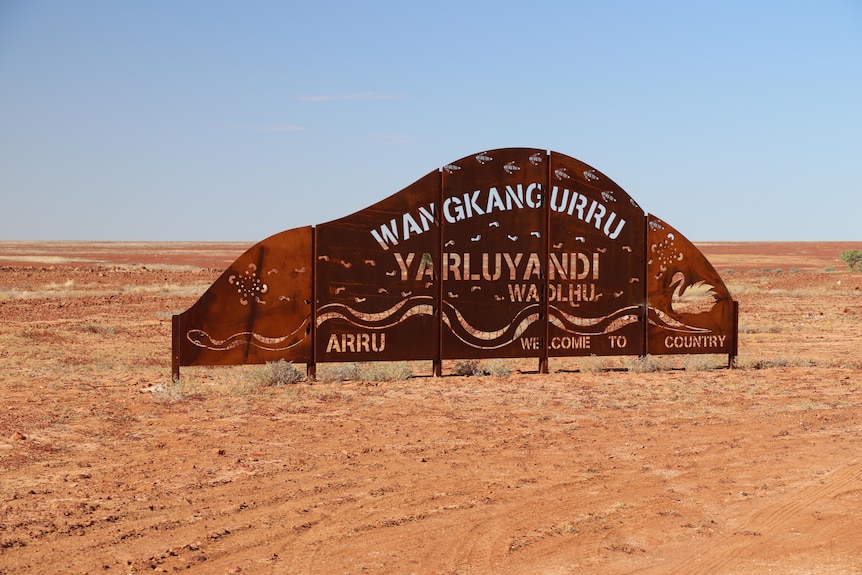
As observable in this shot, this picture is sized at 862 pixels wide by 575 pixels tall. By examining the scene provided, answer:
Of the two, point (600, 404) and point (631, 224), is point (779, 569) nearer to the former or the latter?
point (600, 404)

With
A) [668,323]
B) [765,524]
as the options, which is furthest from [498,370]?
[765,524]

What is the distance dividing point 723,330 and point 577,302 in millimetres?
2883

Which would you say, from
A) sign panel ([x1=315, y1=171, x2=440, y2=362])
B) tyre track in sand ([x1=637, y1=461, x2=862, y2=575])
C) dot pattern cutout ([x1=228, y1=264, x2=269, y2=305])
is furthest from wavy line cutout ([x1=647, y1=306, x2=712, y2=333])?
Answer: tyre track in sand ([x1=637, y1=461, x2=862, y2=575])

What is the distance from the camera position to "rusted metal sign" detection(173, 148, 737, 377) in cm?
1377

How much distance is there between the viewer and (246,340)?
13641mm

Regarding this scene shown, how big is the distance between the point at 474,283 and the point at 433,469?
6169 millimetres

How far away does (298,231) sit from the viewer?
13.9m

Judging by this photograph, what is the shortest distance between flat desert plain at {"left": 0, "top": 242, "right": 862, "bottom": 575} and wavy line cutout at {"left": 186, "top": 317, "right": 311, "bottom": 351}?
42 cm

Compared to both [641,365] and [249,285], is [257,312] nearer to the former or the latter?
[249,285]

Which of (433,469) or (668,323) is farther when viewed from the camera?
(668,323)

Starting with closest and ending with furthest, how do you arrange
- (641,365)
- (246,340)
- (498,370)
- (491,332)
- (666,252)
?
(246,340), (491,332), (498,370), (666,252), (641,365)

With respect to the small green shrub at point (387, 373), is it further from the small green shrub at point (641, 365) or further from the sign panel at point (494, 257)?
the small green shrub at point (641, 365)

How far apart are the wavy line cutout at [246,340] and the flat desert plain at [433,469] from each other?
0.42m

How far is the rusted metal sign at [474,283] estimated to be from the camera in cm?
1377
